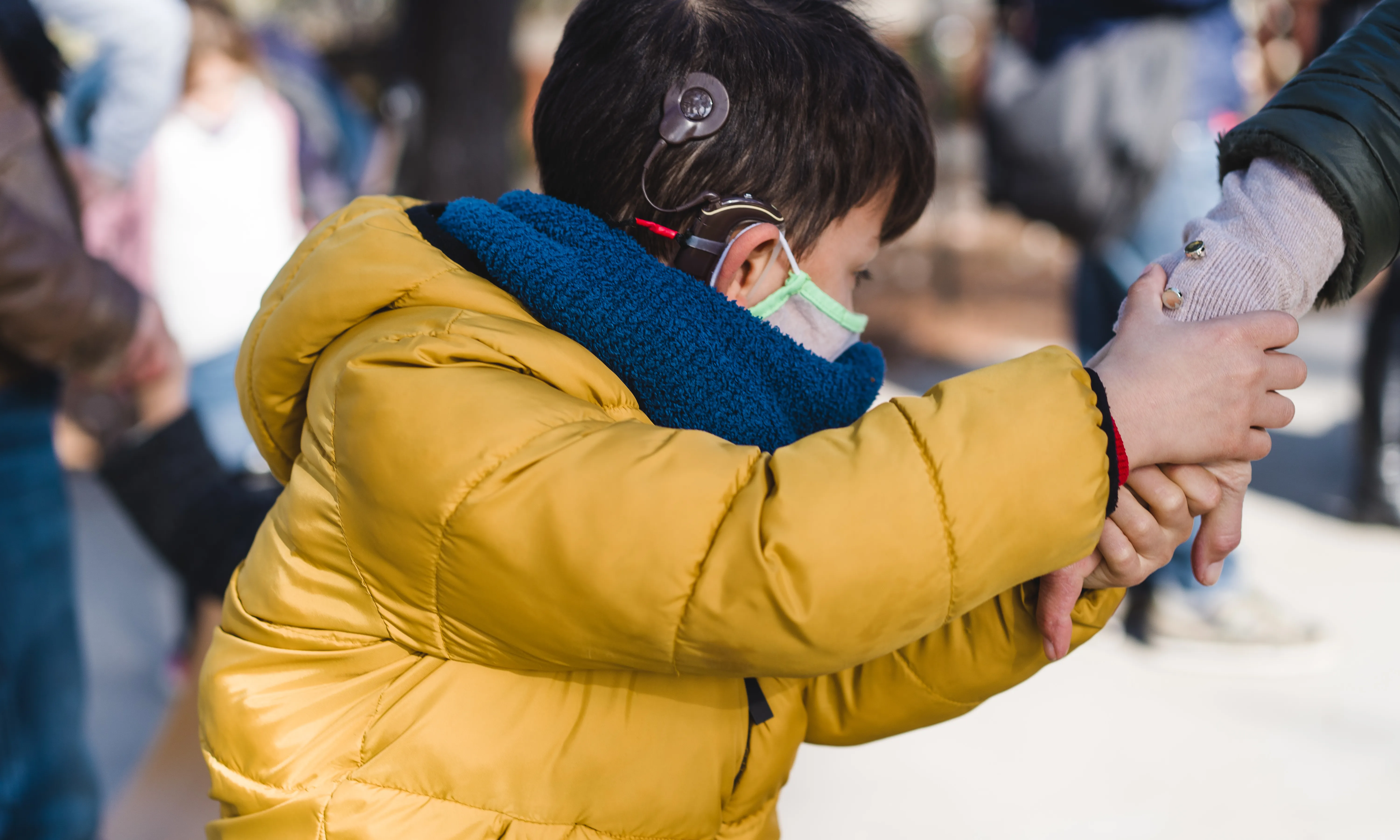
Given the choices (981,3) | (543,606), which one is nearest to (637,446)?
(543,606)

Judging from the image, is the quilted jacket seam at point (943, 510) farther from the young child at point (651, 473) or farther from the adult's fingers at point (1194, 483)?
the adult's fingers at point (1194, 483)

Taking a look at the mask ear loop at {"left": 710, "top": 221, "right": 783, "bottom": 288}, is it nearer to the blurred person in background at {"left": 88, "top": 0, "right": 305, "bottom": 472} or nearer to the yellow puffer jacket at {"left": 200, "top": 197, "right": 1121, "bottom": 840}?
the yellow puffer jacket at {"left": 200, "top": 197, "right": 1121, "bottom": 840}

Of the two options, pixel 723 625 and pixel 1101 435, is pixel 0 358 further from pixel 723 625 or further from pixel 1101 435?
pixel 1101 435

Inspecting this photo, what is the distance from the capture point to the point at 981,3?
1135 centimetres

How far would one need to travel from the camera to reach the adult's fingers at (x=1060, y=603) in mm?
1438

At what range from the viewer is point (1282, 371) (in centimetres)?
131

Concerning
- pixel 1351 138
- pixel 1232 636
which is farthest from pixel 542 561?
pixel 1232 636

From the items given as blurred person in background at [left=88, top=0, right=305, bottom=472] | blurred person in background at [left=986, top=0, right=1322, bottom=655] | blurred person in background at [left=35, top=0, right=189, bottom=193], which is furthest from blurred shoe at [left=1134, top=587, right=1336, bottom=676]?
blurred person in background at [left=35, top=0, right=189, bottom=193]

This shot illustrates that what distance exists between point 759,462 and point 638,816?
535 mm

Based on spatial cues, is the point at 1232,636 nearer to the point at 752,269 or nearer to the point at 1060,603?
the point at 1060,603

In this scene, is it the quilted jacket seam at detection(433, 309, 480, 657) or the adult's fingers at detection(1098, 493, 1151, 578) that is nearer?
the quilted jacket seam at detection(433, 309, 480, 657)

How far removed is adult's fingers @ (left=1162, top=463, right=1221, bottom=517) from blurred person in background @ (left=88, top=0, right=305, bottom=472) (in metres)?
3.59

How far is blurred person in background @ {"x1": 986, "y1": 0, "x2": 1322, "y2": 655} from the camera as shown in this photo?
3.36 m

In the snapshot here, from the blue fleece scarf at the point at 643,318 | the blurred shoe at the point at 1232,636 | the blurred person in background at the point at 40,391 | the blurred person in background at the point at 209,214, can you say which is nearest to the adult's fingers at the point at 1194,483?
the blue fleece scarf at the point at 643,318
